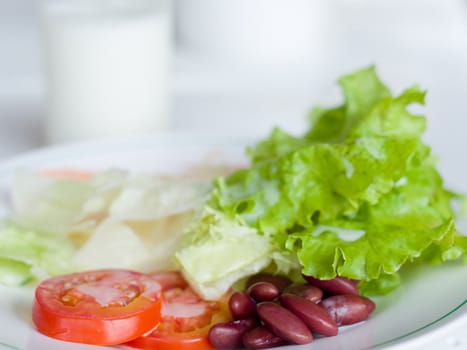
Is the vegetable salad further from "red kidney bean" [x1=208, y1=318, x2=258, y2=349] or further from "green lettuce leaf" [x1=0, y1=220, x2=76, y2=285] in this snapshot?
"red kidney bean" [x1=208, y1=318, x2=258, y2=349]

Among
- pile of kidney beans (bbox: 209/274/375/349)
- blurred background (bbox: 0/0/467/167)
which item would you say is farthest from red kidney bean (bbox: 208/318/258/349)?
blurred background (bbox: 0/0/467/167)

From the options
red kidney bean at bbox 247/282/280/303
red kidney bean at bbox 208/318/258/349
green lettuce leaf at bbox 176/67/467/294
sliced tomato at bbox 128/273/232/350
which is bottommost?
sliced tomato at bbox 128/273/232/350

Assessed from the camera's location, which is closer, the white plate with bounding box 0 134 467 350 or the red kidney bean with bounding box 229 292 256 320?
the white plate with bounding box 0 134 467 350

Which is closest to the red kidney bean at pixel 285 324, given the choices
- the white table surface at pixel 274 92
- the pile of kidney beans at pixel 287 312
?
the pile of kidney beans at pixel 287 312

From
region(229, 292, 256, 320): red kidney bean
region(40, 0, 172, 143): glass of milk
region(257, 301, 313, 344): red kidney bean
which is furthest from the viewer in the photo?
region(40, 0, 172, 143): glass of milk

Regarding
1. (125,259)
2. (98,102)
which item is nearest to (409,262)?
(125,259)

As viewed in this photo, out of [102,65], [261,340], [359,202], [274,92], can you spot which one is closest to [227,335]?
[261,340]
